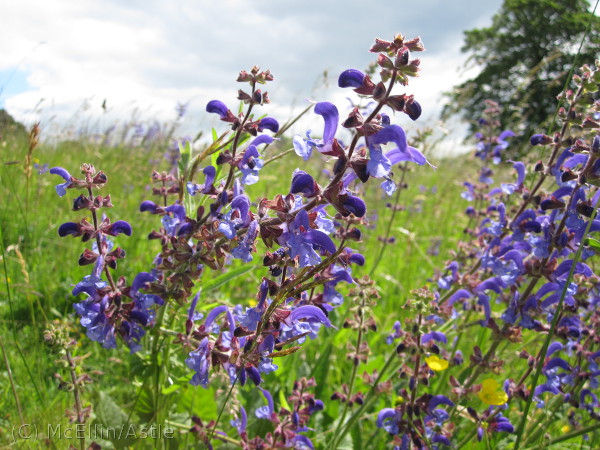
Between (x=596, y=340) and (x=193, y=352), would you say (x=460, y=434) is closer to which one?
(x=596, y=340)

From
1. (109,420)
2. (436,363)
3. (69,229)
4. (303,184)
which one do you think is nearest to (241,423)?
(109,420)

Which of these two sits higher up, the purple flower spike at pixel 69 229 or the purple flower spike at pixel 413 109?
the purple flower spike at pixel 413 109

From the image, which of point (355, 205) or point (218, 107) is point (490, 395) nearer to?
point (355, 205)

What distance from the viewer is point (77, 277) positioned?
3590mm

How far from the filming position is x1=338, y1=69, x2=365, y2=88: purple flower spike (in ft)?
4.43

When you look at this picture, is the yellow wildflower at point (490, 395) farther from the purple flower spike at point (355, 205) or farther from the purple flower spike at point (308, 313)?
the purple flower spike at point (355, 205)

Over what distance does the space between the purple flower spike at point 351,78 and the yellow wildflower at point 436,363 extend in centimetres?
163

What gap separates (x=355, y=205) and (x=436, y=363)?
150 cm

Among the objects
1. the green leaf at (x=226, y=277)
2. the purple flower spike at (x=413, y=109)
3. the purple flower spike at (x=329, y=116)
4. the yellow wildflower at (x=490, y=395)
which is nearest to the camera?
the purple flower spike at (x=413, y=109)

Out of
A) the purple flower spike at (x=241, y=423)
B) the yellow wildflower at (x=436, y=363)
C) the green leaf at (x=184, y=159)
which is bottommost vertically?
the purple flower spike at (x=241, y=423)

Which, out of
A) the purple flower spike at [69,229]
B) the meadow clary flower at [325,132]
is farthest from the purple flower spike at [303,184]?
the purple flower spike at [69,229]

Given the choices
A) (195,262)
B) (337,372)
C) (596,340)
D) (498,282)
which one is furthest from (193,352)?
Result: (596,340)

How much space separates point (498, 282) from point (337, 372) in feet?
4.88

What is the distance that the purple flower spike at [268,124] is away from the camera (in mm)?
1852
